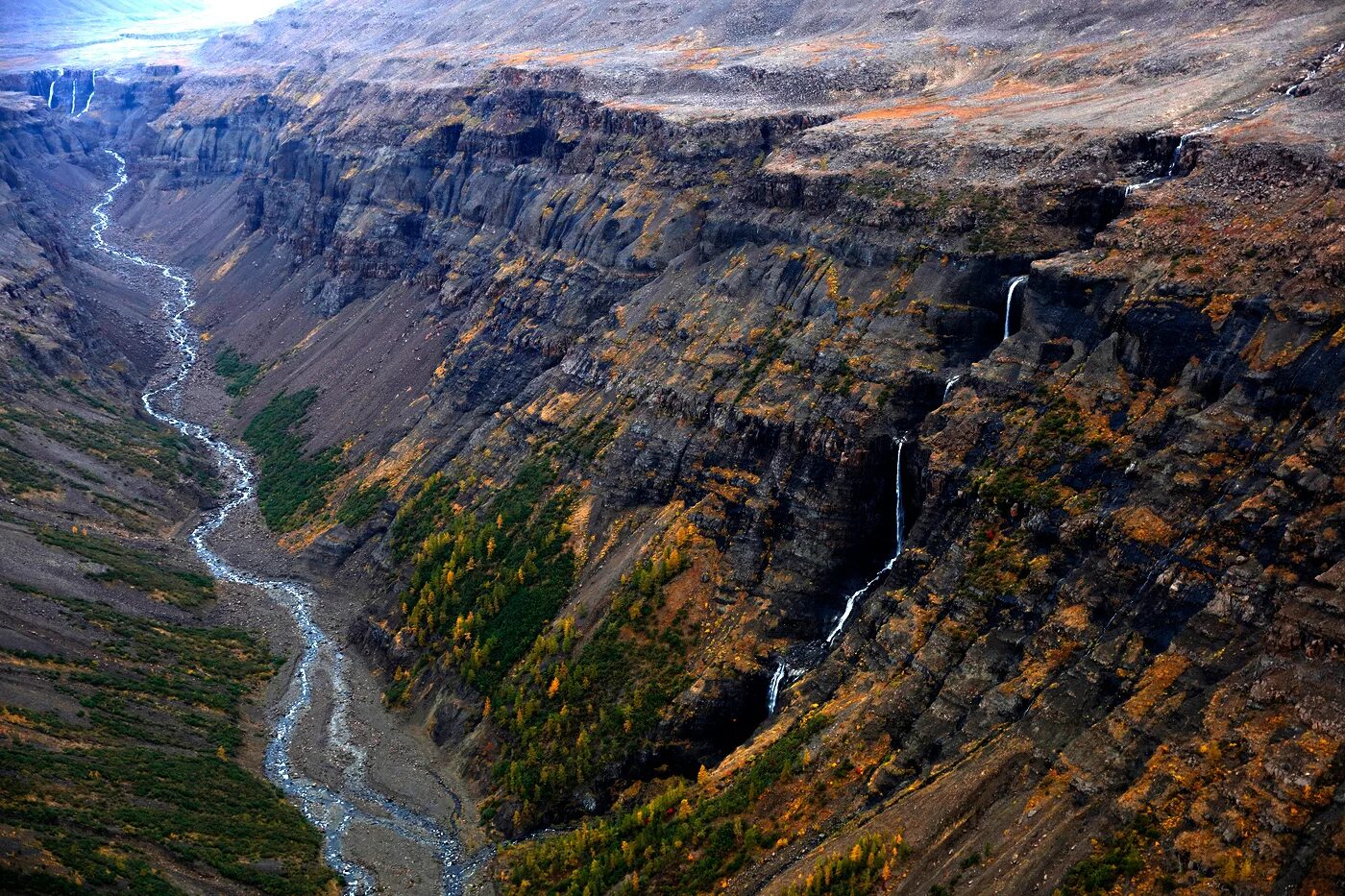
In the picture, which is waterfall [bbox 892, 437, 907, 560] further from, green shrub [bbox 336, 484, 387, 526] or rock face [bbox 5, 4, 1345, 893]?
green shrub [bbox 336, 484, 387, 526]

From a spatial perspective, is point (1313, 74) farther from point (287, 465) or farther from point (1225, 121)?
point (287, 465)

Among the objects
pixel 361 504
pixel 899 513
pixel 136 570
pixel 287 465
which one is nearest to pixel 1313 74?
pixel 899 513

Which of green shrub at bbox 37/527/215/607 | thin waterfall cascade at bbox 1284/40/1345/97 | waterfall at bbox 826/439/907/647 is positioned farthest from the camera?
green shrub at bbox 37/527/215/607

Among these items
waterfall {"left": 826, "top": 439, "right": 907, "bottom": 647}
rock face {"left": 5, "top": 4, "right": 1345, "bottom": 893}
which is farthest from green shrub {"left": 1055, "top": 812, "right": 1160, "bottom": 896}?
waterfall {"left": 826, "top": 439, "right": 907, "bottom": 647}

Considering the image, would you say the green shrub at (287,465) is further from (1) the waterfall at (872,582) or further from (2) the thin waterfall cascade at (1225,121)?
(2) the thin waterfall cascade at (1225,121)

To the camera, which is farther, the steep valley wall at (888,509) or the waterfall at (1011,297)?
the waterfall at (1011,297)

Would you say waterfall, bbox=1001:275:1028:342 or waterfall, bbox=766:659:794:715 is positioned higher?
waterfall, bbox=1001:275:1028:342

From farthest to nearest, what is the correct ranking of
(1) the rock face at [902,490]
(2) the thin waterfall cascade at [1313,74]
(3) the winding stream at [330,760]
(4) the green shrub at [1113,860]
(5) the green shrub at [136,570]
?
(5) the green shrub at [136,570]
(2) the thin waterfall cascade at [1313,74]
(3) the winding stream at [330,760]
(1) the rock face at [902,490]
(4) the green shrub at [1113,860]

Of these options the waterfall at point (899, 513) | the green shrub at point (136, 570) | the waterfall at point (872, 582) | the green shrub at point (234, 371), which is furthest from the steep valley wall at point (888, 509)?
the green shrub at point (234, 371)

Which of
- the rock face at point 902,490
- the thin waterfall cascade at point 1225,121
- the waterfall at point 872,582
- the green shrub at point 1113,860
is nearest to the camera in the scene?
the green shrub at point 1113,860
